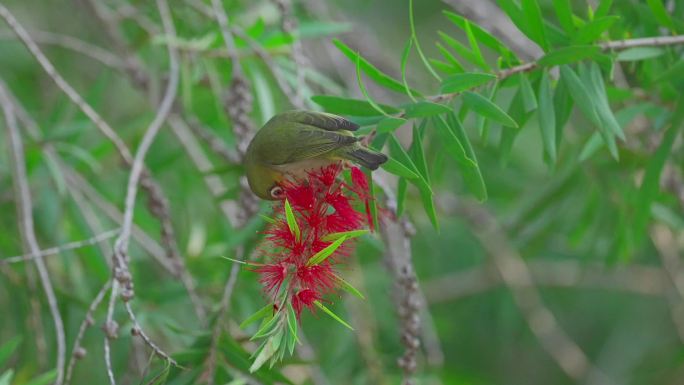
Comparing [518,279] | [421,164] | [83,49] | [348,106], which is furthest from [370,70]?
A: [518,279]

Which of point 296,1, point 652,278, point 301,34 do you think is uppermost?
point 296,1

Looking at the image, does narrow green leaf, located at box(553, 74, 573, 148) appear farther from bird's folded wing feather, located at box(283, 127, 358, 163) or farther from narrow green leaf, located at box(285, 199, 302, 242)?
narrow green leaf, located at box(285, 199, 302, 242)

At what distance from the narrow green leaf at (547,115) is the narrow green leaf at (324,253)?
460 millimetres

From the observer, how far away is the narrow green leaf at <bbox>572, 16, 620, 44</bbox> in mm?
1462

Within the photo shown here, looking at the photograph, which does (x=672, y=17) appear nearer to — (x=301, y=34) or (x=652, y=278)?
(x=301, y=34)

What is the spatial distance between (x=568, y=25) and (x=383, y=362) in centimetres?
103

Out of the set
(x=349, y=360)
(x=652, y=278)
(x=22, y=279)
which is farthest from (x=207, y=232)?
(x=652, y=278)

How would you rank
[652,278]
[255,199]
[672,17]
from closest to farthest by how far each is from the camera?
[672,17]
[255,199]
[652,278]

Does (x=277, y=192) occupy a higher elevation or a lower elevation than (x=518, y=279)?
higher

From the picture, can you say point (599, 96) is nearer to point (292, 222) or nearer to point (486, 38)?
point (486, 38)

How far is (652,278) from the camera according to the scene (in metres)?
3.55

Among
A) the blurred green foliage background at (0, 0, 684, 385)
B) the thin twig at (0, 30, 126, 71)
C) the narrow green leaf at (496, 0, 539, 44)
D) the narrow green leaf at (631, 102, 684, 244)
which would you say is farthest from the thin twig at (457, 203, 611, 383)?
the narrow green leaf at (496, 0, 539, 44)

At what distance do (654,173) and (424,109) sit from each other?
0.62 m

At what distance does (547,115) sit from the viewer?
5.02 feet
